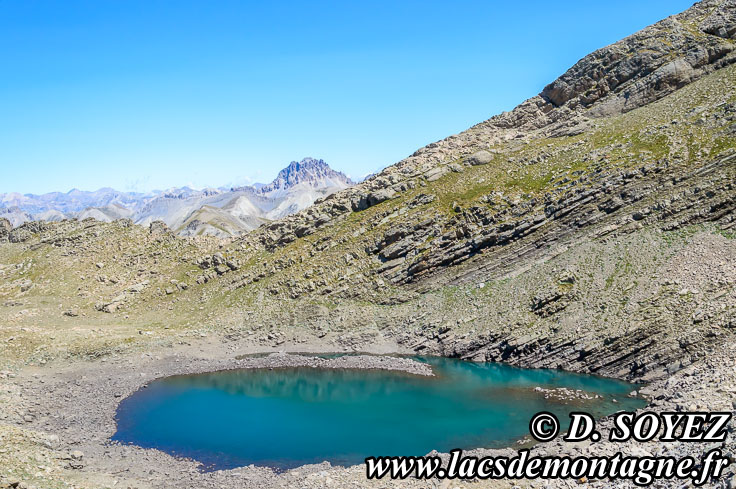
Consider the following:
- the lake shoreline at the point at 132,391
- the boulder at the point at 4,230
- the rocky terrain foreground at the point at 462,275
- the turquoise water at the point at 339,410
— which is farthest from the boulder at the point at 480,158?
the boulder at the point at 4,230

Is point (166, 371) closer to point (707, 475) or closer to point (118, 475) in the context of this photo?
point (118, 475)

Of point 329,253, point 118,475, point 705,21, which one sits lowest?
point 118,475

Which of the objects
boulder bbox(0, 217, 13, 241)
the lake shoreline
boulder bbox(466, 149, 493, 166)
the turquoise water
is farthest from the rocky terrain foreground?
boulder bbox(0, 217, 13, 241)

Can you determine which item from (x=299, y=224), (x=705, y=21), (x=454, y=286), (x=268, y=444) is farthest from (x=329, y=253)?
(x=705, y=21)

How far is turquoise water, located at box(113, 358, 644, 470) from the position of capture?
1555 inches

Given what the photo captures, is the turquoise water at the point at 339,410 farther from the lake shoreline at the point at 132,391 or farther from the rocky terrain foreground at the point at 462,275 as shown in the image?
the rocky terrain foreground at the point at 462,275

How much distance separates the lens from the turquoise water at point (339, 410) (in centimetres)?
3950

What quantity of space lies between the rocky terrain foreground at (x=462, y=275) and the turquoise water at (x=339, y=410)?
2.80m

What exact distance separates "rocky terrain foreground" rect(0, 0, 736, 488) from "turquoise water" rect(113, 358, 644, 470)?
280 cm

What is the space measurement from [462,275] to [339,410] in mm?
32521

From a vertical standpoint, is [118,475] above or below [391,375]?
above

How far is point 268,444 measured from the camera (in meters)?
41.0

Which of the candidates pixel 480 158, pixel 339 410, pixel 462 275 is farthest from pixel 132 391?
pixel 480 158

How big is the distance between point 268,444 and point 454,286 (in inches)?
1578
